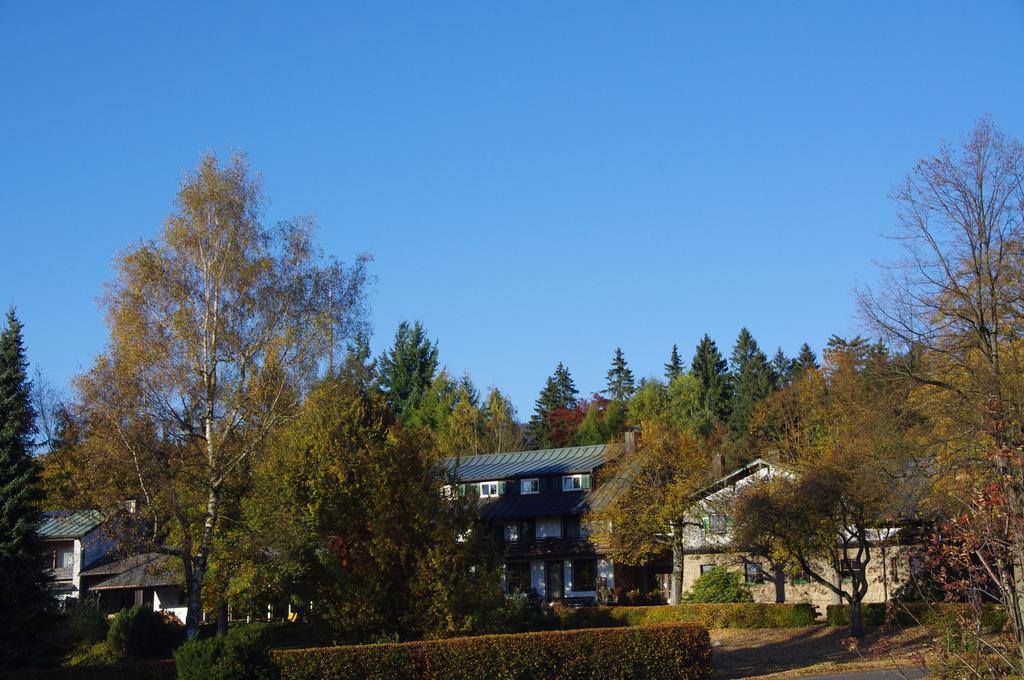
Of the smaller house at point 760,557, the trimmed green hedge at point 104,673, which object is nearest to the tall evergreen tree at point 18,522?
the trimmed green hedge at point 104,673

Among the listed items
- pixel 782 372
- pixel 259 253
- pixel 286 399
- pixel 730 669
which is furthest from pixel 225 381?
pixel 782 372

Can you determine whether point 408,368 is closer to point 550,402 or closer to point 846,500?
point 550,402

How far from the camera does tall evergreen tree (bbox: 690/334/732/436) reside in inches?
3364

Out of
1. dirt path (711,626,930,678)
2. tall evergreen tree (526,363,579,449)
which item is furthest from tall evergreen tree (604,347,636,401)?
dirt path (711,626,930,678)

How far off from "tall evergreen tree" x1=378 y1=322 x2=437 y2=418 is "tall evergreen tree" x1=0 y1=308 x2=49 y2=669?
173 feet

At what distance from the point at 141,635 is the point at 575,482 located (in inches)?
1095

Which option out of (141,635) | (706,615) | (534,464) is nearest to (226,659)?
(141,635)

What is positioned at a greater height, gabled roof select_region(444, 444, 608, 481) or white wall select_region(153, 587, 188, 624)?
gabled roof select_region(444, 444, 608, 481)

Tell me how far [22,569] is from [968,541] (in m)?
29.3

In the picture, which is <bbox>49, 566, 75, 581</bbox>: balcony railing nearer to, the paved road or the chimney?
the chimney

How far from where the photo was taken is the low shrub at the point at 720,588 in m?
43.0

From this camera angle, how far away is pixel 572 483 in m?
58.3

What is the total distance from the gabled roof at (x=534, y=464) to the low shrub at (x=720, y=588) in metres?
14.4

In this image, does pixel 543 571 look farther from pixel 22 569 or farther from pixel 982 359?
pixel 982 359
